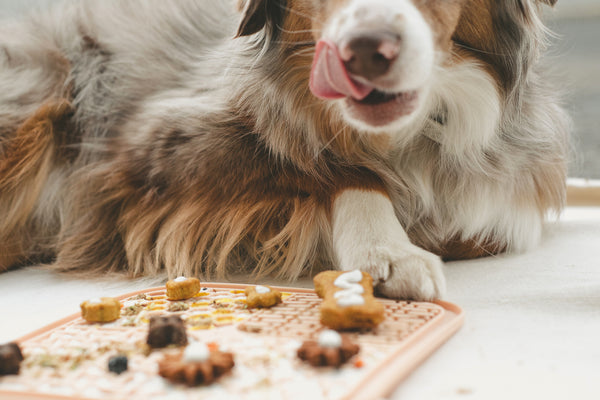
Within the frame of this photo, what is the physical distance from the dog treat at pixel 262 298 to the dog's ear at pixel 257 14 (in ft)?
2.54

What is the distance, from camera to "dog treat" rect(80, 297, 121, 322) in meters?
1.10

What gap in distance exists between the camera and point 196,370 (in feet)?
2.67

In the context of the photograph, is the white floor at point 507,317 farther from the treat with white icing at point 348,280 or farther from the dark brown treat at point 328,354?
the treat with white icing at point 348,280

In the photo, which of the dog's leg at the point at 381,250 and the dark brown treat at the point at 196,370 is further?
the dog's leg at the point at 381,250

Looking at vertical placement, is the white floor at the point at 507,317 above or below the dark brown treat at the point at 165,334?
below

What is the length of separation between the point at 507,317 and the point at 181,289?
64 centimetres

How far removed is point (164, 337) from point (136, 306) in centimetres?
28

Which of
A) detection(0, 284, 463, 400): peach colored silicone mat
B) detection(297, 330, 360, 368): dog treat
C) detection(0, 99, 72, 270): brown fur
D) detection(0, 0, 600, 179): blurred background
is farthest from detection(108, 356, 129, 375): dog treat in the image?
detection(0, 0, 600, 179): blurred background

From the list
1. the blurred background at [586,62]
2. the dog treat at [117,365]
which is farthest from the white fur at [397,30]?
the blurred background at [586,62]

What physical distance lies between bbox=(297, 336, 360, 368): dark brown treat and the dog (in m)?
0.38

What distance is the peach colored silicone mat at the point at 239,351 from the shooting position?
802mm

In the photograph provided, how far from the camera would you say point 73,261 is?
1863 millimetres

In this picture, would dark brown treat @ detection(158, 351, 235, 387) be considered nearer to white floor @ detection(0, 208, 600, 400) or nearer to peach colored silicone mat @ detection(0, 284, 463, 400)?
peach colored silicone mat @ detection(0, 284, 463, 400)

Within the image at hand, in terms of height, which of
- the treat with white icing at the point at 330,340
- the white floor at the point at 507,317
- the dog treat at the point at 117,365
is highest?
the treat with white icing at the point at 330,340
